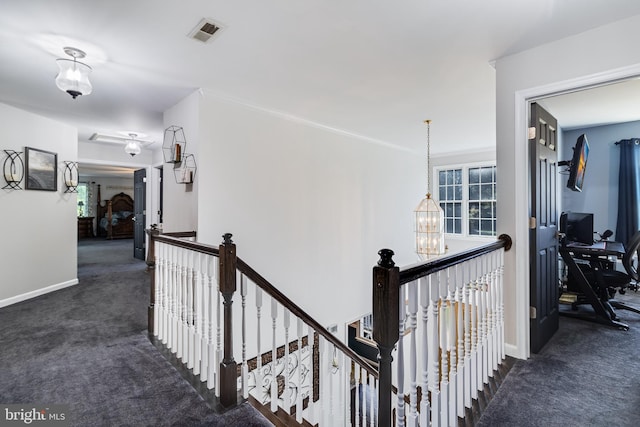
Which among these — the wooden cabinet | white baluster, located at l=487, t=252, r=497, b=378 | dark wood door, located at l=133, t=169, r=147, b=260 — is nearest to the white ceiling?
white baluster, located at l=487, t=252, r=497, b=378

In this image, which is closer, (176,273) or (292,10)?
(292,10)

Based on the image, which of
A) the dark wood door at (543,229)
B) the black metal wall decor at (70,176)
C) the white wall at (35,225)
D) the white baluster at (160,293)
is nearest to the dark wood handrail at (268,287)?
the white baluster at (160,293)

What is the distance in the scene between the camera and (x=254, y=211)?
362 centimetres

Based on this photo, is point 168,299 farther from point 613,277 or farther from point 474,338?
point 613,277

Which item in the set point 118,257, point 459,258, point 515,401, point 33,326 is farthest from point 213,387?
point 118,257

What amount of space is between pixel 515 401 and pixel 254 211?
2.92 meters

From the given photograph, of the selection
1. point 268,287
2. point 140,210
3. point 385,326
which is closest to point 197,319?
point 268,287

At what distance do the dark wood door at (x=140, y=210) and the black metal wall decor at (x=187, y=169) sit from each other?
3959 mm

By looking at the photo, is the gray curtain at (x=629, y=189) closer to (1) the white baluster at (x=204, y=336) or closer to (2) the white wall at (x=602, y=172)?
(2) the white wall at (x=602, y=172)

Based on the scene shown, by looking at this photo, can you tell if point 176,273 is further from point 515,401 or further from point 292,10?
point 515,401

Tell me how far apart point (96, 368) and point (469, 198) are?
6.57m

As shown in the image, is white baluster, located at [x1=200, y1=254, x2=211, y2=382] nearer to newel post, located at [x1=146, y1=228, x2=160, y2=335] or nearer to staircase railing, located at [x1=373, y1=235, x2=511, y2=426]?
newel post, located at [x1=146, y1=228, x2=160, y2=335]

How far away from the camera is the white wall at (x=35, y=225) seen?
12.0ft

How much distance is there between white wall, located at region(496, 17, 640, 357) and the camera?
2100mm
